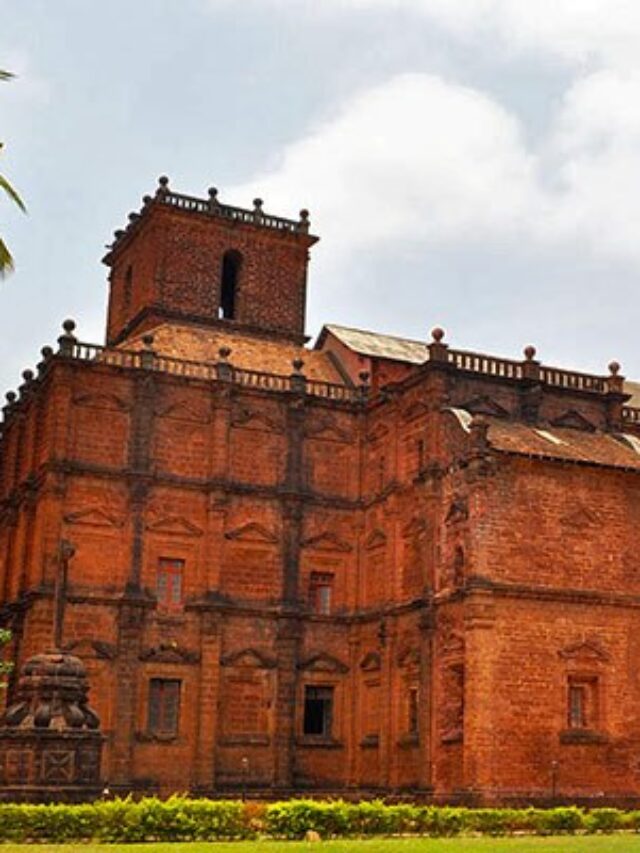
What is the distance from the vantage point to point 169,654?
132ft

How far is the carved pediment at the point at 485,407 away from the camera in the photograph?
136 feet

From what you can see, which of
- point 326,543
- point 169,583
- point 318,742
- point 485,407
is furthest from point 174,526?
point 485,407

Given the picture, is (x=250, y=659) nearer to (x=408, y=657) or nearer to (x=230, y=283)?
(x=408, y=657)

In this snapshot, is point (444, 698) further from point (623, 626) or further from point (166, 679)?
point (166, 679)

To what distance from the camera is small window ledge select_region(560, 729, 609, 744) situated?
3541 cm

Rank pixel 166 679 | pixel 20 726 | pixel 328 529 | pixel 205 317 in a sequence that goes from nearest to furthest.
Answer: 1. pixel 20 726
2. pixel 166 679
3. pixel 328 529
4. pixel 205 317

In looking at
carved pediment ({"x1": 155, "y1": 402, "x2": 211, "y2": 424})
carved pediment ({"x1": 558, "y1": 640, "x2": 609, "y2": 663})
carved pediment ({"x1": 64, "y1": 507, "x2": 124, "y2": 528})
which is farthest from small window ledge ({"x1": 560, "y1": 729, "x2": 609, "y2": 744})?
carved pediment ({"x1": 155, "y1": 402, "x2": 211, "y2": 424})

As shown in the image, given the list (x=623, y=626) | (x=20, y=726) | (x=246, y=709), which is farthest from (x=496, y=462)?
(x=20, y=726)

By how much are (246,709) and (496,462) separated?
38.1 ft

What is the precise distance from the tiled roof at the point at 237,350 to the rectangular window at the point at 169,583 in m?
7.52

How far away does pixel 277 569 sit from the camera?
4244 cm

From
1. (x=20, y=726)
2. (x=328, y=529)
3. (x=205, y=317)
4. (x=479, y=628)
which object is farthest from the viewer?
(x=205, y=317)

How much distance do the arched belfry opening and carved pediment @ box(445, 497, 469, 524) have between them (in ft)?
53.0

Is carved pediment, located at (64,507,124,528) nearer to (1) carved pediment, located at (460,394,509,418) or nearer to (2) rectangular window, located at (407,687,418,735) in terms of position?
(2) rectangular window, located at (407,687,418,735)
